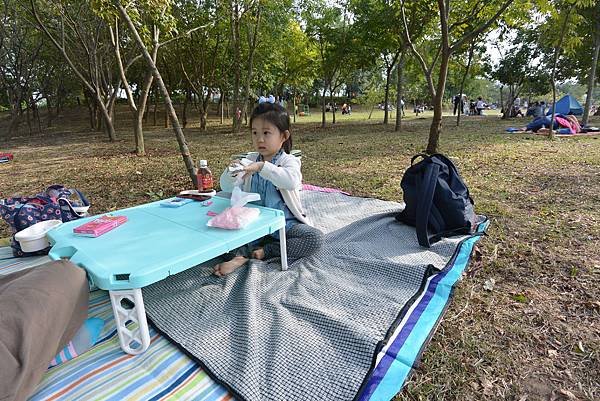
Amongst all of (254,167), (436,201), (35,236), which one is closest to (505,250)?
(436,201)

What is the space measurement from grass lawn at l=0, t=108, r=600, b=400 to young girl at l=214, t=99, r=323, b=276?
3.57 feet

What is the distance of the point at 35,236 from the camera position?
7.91 feet

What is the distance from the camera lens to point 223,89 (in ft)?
60.3

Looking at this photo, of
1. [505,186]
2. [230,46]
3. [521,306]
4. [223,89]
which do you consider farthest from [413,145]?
[223,89]

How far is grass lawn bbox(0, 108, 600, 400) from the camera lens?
163cm

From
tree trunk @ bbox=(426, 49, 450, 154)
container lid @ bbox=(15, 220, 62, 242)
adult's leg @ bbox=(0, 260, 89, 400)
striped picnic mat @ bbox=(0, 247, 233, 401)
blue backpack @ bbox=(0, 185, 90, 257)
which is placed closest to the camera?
adult's leg @ bbox=(0, 260, 89, 400)

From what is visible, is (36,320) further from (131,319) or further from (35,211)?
(35,211)

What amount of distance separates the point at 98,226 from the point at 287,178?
1.20 meters

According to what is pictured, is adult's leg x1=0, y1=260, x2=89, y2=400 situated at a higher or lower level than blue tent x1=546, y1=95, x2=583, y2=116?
lower

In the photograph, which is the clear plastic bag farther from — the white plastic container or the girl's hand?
the white plastic container

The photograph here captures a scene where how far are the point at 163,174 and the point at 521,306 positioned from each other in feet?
17.3

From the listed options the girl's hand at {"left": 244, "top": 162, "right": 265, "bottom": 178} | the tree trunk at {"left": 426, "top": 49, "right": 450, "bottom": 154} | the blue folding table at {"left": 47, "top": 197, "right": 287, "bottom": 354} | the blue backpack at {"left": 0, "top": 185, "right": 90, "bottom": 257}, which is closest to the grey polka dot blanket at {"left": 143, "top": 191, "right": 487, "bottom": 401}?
the blue folding table at {"left": 47, "top": 197, "right": 287, "bottom": 354}

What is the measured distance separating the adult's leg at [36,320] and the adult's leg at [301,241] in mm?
1304

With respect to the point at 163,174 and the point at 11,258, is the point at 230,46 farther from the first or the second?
the point at 11,258
